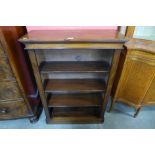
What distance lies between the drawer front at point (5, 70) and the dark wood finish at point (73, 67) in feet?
0.81

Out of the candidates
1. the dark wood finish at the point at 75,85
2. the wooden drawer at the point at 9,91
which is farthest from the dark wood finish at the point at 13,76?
the dark wood finish at the point at 75,85

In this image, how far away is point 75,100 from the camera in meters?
1.40

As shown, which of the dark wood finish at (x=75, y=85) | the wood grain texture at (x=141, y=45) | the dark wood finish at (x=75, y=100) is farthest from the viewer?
the dark wood finish at (x=75, y=100)

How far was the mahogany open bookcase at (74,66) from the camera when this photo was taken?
85 cm

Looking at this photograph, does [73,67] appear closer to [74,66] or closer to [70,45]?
[74,66]

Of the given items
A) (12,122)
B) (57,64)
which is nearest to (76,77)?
(57,64)

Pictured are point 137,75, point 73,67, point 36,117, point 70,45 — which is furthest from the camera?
point 36,117

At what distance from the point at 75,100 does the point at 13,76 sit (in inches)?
26.9

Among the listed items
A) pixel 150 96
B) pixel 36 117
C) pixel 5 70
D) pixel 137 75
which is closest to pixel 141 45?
pixel 137 75

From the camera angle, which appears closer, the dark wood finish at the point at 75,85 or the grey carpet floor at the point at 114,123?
the dark wood finish at the point at 75,85

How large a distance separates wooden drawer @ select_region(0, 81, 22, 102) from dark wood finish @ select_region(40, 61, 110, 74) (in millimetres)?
299

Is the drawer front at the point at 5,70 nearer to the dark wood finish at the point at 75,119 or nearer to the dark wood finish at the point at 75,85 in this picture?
the dark wood finish at the point at 75,85
